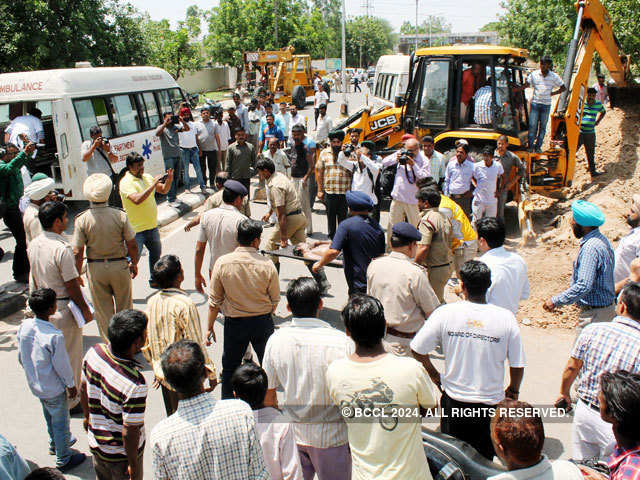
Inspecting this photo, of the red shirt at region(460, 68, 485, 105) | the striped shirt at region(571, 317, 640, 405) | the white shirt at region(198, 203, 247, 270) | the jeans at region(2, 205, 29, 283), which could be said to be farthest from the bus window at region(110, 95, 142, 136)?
the striped shirt at region(571, 317, 640, 405)

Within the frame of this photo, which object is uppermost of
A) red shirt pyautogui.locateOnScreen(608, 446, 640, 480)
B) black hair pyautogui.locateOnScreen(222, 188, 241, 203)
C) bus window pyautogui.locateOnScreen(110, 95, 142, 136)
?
bus window pyautogui.locateOnScreen(110, 95, 142, 136)

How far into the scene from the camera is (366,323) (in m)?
2.82

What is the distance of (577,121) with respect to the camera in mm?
10102

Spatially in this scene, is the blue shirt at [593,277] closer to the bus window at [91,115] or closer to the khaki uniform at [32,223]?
the khaki uniform at [32,223]

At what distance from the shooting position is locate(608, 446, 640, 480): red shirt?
243 centimetres

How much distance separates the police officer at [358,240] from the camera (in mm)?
5125

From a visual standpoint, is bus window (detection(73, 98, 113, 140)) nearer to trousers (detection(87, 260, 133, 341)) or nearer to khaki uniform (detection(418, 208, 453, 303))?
trousers (detection(87, 260, 133, 341))

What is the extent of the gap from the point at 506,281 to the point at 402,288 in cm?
83

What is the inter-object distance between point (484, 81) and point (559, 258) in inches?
144

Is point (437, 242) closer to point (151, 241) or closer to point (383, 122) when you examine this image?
point (151, 241)

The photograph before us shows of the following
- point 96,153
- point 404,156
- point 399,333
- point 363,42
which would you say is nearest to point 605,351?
point 399,333

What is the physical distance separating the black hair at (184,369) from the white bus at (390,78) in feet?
55.2

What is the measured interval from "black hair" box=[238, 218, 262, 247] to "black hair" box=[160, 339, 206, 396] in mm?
1756

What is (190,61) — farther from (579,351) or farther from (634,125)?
(579,351)
